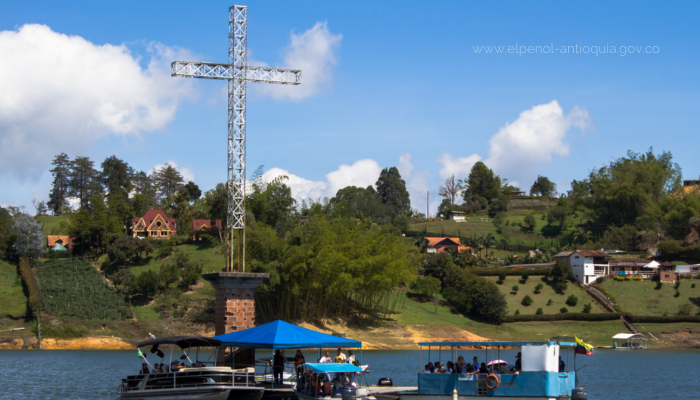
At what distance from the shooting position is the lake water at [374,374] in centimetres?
3244

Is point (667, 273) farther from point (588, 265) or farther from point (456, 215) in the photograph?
point (456, 215)

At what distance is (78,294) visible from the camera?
226 ft

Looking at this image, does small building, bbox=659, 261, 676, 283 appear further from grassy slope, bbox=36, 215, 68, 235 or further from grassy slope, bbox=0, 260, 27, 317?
grassy slope, bbox=36, 215, 68, 235

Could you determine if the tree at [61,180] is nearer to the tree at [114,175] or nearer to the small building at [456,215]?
the tree at [114,175]

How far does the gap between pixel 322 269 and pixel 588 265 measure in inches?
1864

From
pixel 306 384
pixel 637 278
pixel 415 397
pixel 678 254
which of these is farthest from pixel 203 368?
pixel 678 254

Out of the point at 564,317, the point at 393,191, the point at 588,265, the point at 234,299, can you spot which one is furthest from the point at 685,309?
the point at 393,191

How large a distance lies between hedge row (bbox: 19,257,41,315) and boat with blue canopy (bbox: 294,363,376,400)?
153ft

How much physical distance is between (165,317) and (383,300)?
87.4ft

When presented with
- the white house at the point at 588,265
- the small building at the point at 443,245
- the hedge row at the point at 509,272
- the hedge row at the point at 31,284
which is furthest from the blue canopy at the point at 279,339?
the small building at the point at 443,245

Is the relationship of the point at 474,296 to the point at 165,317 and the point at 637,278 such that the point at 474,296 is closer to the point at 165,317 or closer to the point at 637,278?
the point at 637,278

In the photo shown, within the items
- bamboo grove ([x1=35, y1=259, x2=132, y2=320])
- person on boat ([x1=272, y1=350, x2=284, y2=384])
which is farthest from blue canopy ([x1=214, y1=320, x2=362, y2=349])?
bamboo grove ([x1=35, y1=259, x2=132, y2=320])

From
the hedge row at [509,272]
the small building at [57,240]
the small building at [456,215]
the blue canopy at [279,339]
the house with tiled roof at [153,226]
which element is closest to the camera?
the blue canopy at [279,339]

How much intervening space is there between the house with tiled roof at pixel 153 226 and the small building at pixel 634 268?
67606 millimetres
